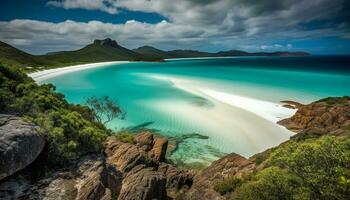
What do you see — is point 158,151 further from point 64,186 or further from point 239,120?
point 239,120

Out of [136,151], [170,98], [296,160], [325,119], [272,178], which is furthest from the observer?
[170,98]

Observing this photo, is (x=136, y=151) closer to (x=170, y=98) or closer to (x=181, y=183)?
(x=181, y=183)

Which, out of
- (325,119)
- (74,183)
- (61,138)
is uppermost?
(61,138)

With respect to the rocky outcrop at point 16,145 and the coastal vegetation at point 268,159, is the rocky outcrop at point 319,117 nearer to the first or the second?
the coastal vegetation at point 268,159

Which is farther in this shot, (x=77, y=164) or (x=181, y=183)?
(x=181, y=183)

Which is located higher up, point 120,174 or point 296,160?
point 296,160

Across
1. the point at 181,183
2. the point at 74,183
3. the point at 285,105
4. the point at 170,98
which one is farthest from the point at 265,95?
the point at 74,183

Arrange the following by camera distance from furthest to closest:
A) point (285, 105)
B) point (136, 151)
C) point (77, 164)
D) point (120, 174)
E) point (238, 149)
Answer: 1. point (285, 105)
2. point (238, 149)
3. point (136, 151)
4. point (120, 174)
5. point (77, 164)
